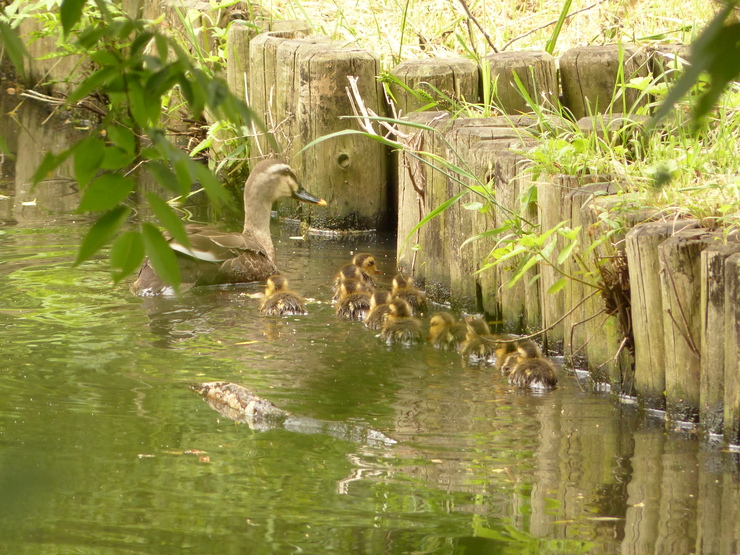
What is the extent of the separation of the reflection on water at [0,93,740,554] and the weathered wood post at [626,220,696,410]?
0.59 feet

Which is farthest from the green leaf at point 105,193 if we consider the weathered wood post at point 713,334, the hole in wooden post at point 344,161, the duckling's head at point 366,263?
the hole in wooden post at point 344,161

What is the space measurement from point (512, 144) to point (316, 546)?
3038 mm

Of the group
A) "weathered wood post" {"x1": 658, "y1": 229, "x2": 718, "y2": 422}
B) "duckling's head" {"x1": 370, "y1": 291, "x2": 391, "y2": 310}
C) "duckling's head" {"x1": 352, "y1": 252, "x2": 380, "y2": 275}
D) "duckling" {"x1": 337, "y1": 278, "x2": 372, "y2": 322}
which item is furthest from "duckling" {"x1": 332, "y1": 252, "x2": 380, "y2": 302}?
"weathered wood post" {"x1": 658, "y1": 229, "x2": 718, "y2": 422}

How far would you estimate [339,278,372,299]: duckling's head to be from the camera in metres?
6.14

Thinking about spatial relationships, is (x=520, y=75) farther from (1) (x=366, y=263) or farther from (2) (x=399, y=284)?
(2) (x=399, y=284)

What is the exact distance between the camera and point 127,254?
53.6 inches

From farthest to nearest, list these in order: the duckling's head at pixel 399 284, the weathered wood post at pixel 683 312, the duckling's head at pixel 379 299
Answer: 1. the duckling's head at pixel 399 284
2. the duckling's head at pixel 379 299
3. the weathered wood post at pixel 683 312

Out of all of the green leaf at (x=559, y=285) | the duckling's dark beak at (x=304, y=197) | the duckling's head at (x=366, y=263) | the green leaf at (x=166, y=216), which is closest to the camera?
the green leaf at (x=166, y=216)

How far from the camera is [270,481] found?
370cm

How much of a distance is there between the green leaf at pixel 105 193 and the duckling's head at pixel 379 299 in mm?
4506

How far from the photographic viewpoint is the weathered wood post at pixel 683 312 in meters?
4.07

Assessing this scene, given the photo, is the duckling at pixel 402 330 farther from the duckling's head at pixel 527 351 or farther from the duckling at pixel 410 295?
the duckling's head at pixel 527 351

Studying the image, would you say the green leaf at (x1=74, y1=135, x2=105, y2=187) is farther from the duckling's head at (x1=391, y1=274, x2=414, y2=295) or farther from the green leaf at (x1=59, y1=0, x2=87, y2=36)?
the duckling's head at (x1=391, y1=274, x2=414, y2=295)

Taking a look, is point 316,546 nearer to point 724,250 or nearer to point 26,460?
point 26,460
